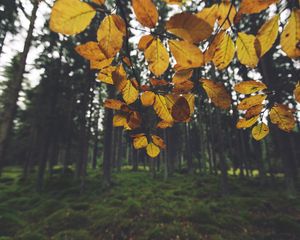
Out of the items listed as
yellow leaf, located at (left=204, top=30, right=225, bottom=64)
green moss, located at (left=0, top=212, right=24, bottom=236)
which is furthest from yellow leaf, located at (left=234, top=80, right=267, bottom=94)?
green moss, located at (left=0, top=212, right=24, bottom=236)

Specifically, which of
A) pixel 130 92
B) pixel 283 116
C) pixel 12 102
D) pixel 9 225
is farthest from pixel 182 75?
pixel 9 225

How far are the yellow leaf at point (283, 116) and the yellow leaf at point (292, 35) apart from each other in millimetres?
350

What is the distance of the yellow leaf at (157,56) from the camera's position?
58 centimetres

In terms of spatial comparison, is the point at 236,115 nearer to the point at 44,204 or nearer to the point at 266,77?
the point at 266,77

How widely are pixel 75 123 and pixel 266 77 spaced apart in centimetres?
1749

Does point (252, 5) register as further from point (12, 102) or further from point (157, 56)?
point (12, 102)

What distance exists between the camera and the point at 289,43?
1.62 feet

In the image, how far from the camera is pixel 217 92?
704mm

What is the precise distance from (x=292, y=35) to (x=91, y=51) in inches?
20.3

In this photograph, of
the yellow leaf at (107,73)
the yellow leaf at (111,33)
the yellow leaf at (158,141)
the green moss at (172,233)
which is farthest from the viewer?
the green moss at (172,233)

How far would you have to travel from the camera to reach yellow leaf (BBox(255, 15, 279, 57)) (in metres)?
0.49

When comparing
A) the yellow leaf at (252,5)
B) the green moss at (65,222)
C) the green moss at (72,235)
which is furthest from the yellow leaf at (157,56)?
the green moss at (65,222)

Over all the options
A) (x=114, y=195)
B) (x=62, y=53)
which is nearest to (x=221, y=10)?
(x=114, y=195)

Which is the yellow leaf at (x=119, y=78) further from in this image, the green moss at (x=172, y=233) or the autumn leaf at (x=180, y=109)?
the green moss at (x=172, y=233)
